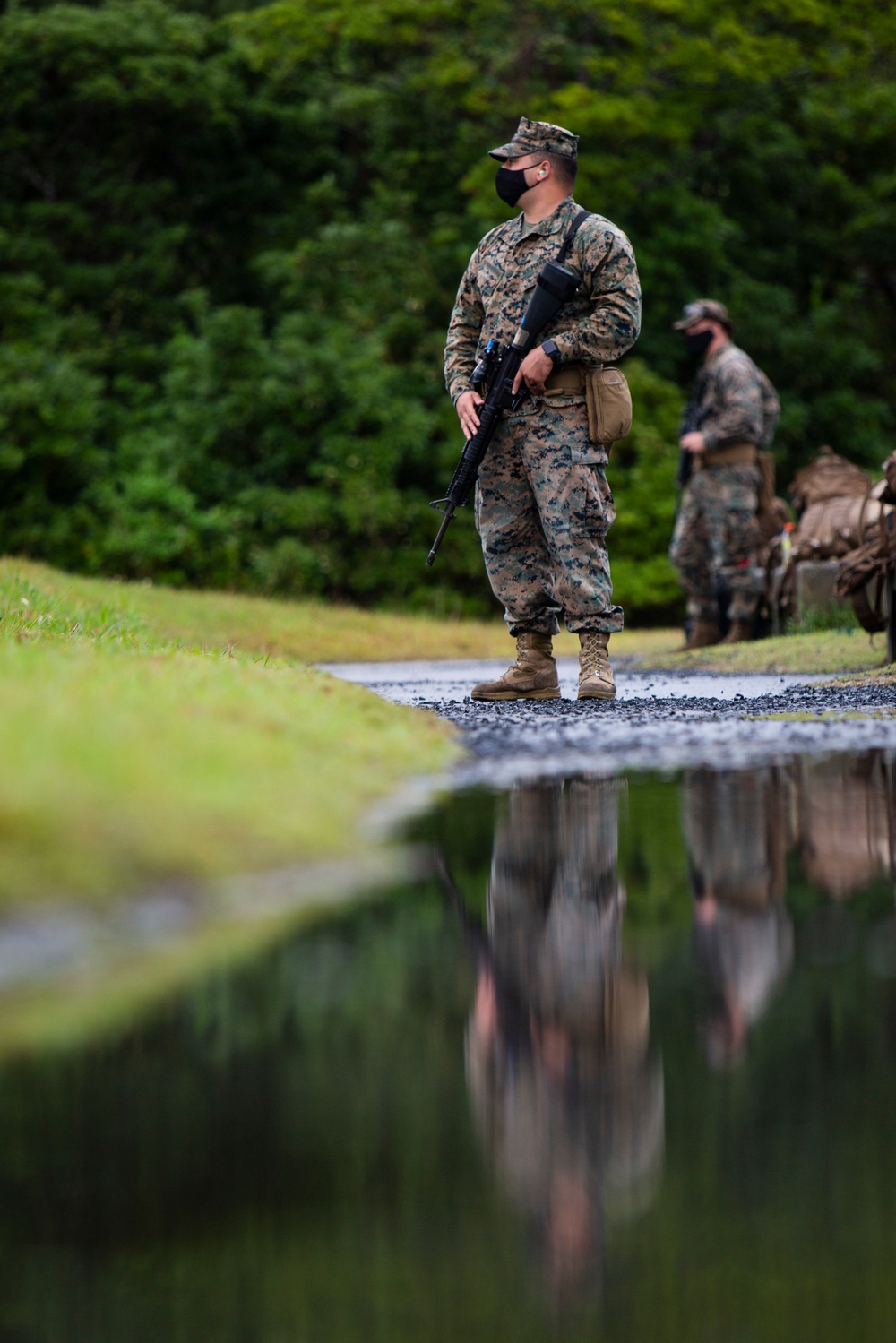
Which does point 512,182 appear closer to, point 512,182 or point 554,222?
point 512,182

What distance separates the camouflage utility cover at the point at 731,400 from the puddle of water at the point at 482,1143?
9.19 meters

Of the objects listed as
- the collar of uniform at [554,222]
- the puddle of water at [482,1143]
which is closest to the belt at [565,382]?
the collar of uniform at [554,222]

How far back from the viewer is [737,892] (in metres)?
2.31

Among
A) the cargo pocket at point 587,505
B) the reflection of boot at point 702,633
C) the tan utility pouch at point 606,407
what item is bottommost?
the reflection of boot at point 702,633

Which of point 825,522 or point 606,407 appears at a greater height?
point 606,407

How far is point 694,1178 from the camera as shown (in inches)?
49.9

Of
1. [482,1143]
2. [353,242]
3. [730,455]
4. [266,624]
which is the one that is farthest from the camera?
[353,242]

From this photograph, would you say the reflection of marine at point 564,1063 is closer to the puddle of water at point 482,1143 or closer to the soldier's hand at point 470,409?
the puddle of water at point 482,1143

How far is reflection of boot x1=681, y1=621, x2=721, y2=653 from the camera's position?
469 inches

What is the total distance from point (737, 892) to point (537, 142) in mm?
4344

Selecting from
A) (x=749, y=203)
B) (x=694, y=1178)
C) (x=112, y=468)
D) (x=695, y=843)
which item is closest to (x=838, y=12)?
(x=749, y=203)

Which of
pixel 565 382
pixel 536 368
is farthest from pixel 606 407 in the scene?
pixel 536 368

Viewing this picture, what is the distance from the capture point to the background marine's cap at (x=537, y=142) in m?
5.91

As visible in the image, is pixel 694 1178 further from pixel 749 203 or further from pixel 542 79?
pixel 749 203
